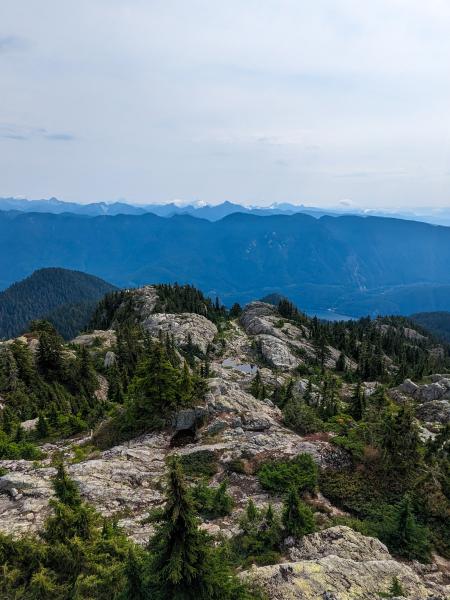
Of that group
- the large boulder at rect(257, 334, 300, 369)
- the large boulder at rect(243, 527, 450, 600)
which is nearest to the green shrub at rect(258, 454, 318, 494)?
the large boulder at rect(243, 527, 450, 600)

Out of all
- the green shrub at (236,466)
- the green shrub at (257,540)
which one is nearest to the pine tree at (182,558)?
the green shrub at (257,540)

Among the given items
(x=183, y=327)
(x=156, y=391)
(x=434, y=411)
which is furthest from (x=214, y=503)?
(x=183, y=327)

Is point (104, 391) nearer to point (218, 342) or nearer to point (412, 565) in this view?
point (218, 342)

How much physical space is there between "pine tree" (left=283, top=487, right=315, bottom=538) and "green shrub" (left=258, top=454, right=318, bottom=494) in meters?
3.78

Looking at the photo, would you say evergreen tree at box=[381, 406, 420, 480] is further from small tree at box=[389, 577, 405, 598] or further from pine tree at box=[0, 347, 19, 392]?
pine tree at box=[0, 347, 19, 392]

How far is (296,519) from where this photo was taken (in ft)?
60.5

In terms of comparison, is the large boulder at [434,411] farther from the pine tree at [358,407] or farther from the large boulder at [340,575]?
the large boulder at [340,575]

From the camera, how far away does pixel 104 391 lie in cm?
5953

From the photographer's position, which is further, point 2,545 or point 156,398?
point 156,398

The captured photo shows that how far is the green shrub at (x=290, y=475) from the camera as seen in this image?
22906 mm

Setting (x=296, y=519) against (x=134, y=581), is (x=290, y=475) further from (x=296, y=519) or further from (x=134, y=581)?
(x=134, y=581)

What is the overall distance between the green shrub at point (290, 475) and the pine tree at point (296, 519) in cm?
378

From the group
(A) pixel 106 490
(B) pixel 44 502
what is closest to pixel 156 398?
(A) pixel 106 490

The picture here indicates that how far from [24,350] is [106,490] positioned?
40.3m
